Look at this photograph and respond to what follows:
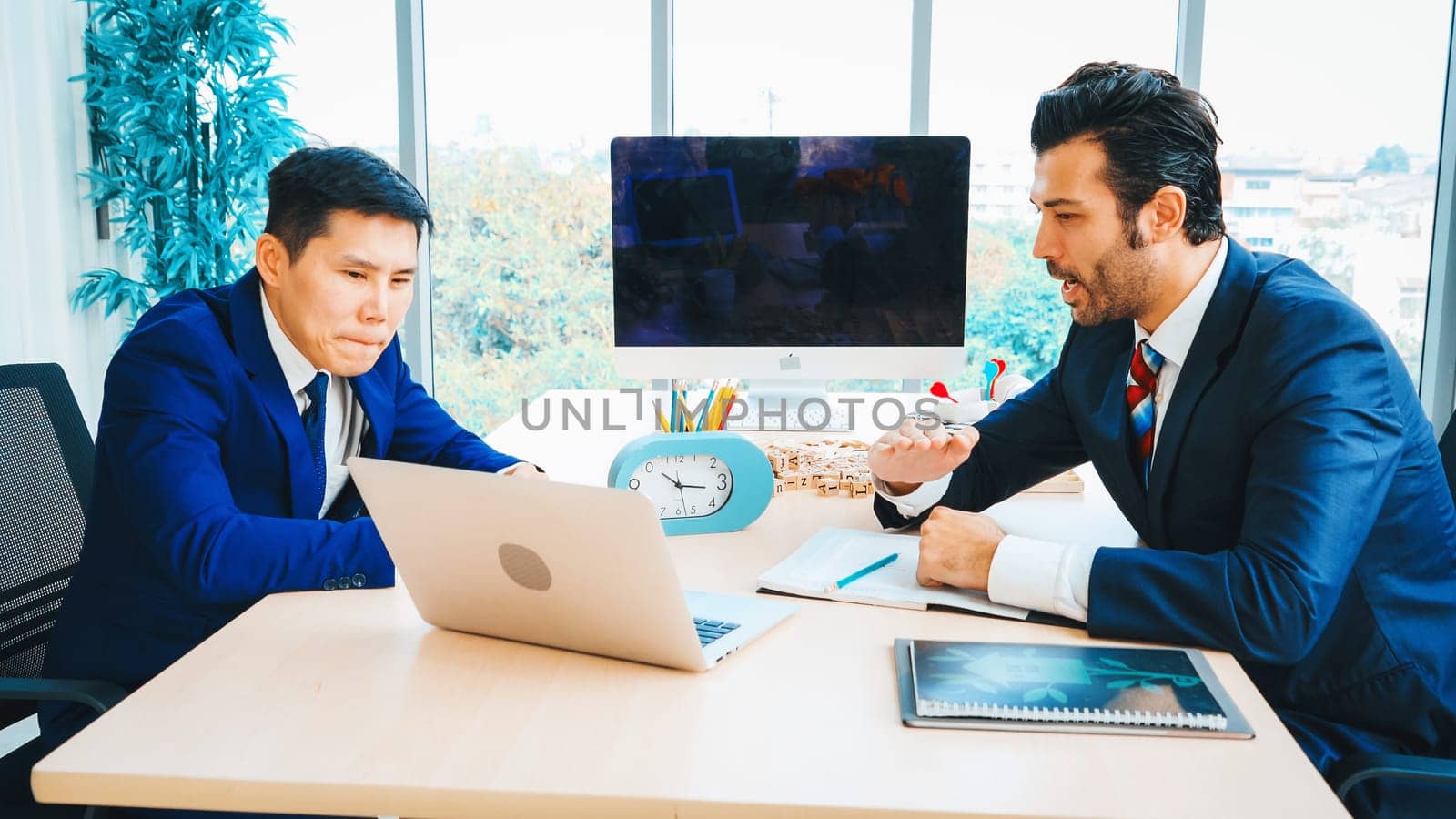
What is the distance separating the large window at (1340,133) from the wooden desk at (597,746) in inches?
127

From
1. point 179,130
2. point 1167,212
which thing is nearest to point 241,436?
point 1167,212

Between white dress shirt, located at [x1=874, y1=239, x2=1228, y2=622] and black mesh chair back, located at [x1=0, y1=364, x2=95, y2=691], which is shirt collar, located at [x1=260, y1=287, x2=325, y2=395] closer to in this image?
black mesh chair back, located at [x1=0, y1=364, x2=95, y2=691]

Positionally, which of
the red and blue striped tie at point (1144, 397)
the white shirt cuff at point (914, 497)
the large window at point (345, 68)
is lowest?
the white shirt cuff at point (914, 497)

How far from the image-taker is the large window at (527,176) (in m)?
4.09

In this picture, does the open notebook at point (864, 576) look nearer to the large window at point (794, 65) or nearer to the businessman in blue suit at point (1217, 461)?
the businessman in blue suit at point (1217, 461)

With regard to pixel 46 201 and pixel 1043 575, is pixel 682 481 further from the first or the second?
pixel 46 201

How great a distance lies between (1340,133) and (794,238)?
252 cm

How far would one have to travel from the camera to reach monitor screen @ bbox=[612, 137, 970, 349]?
238 centimetres

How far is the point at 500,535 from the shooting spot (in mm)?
1173

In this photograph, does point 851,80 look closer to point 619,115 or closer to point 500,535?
point 619,115

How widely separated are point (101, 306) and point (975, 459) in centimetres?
319

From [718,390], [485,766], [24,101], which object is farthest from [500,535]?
[24,101]

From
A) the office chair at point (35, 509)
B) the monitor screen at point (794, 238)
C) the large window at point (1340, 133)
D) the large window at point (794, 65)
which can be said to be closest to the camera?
the office chair at point (35, 509)

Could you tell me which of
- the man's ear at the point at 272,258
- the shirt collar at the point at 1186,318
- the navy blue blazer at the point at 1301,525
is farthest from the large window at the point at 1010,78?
the man's ear at the point at 272,258
